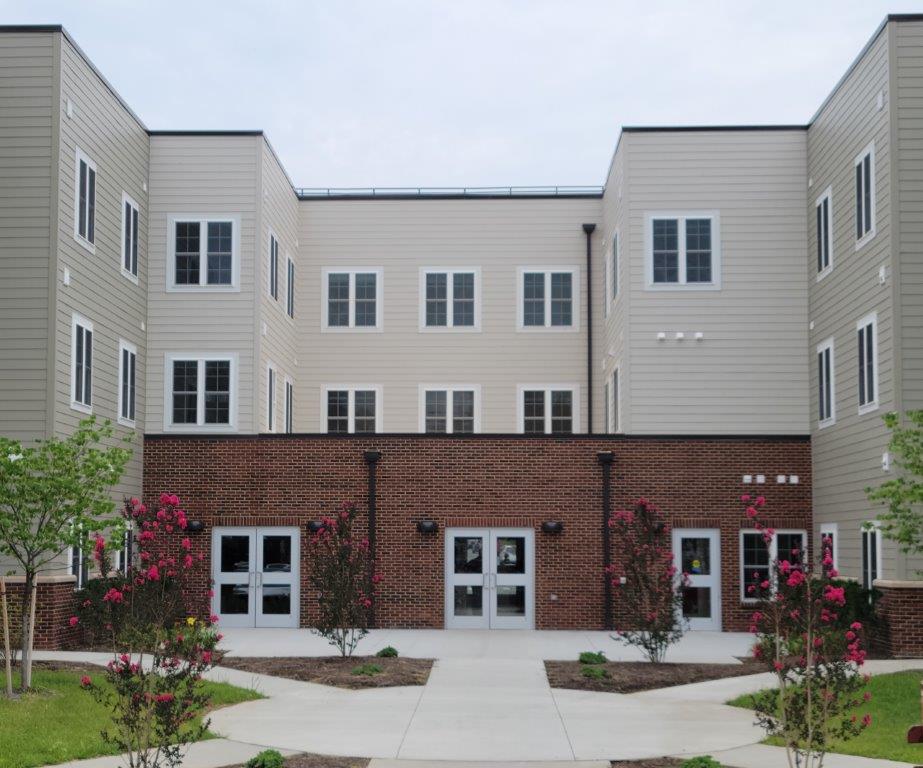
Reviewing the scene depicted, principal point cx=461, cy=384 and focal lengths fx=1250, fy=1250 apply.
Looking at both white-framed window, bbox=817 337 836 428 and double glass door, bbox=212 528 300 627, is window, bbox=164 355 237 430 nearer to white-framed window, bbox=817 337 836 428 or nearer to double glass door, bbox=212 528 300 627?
double glass door, bbox=212 528 300 627

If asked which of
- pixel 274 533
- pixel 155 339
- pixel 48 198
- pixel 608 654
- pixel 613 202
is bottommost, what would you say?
pixel 608 654

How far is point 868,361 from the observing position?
21.8 meters

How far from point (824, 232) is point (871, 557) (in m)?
7.03

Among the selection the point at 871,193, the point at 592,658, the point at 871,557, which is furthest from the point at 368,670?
the point at 871,193

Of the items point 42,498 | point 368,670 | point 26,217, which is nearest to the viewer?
point 42,498

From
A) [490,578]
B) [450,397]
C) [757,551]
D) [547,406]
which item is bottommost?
[490,578]

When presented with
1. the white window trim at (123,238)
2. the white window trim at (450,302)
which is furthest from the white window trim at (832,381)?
the white window trim at (123,238)

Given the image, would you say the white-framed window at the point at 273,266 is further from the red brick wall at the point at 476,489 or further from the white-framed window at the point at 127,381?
the red brick wall at the point at 476,489

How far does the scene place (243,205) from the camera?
27188 millimetres

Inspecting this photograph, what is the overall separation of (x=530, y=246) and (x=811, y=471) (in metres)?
10.3

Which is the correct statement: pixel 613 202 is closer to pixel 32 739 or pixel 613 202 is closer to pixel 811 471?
pixel 811 471

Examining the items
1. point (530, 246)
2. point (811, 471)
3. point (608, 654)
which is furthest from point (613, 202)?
point (608, 654)

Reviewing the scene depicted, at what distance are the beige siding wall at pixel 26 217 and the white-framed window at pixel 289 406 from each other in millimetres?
10142

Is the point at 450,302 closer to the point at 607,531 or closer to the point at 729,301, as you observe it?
the point at 729,301
